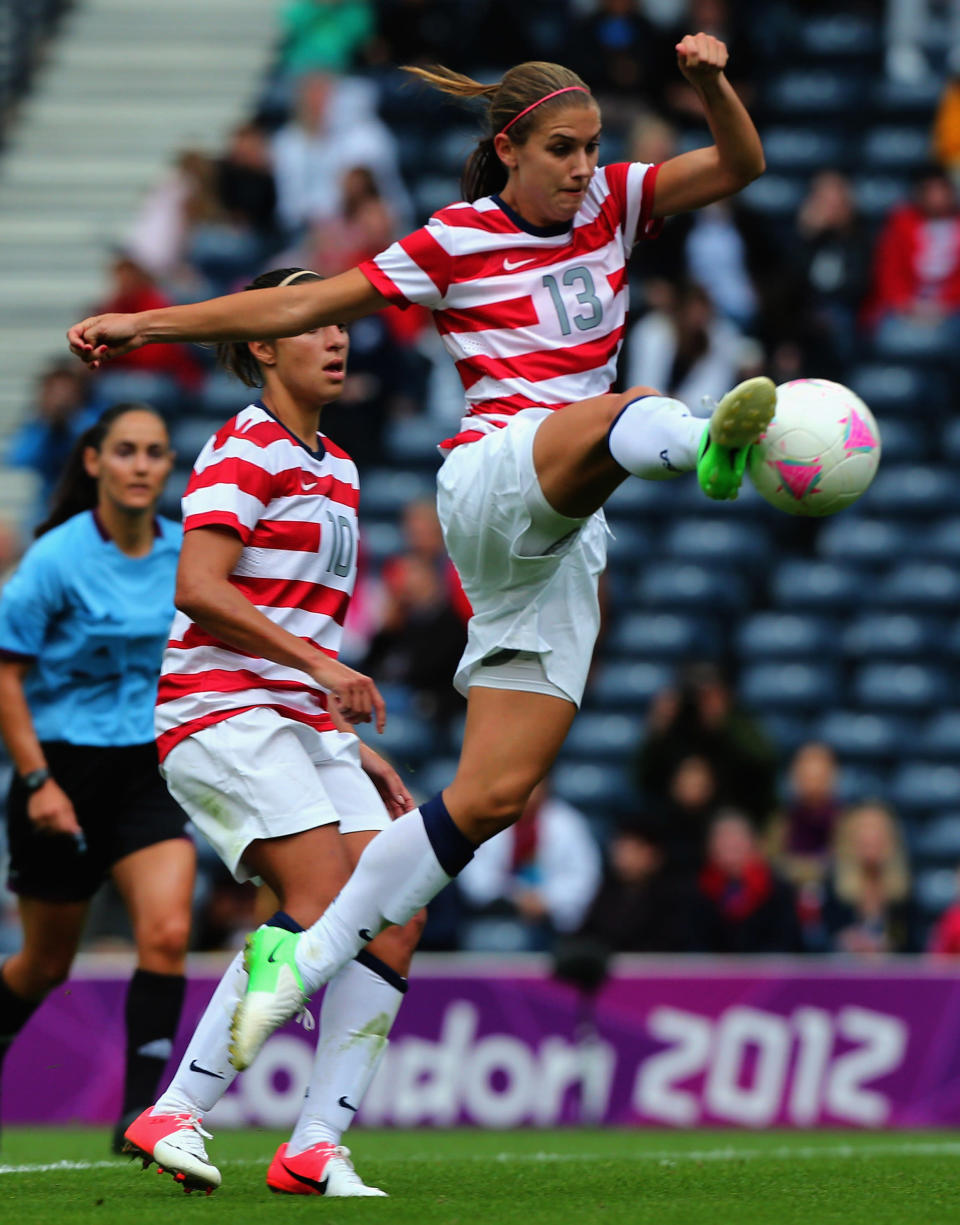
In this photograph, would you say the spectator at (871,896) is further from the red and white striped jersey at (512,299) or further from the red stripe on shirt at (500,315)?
the red stripe on shirt at (500,315)

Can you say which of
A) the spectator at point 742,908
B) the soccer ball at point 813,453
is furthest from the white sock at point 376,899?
the spectator at point 742,908

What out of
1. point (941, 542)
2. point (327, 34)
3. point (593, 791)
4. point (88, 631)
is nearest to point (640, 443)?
point (88, 631)

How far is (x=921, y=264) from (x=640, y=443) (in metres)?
8.56

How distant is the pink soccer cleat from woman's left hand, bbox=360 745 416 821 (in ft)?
2.92

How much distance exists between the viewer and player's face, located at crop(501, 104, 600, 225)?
15.8 feet

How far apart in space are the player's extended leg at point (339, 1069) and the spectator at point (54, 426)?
27.3 feet

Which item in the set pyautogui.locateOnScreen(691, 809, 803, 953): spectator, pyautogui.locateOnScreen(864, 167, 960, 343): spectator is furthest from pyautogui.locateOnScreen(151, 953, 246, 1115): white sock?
pyautogui.locateOnScreen(864, 167, 960, 343): spectator

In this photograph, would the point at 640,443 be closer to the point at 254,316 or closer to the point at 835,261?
the point at 254,316

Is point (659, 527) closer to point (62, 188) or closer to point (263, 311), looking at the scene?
point (62, 188)

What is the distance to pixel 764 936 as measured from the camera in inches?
379

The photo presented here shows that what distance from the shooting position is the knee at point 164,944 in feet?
19.7

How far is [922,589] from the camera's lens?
11.8 m

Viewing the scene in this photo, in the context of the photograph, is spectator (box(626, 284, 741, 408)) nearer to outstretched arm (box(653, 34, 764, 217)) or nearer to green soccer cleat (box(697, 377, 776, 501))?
outstretched arm (box(653, 34, 764, 217))

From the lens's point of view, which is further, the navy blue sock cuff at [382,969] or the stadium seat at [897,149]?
the stadium seat at [897,149]
